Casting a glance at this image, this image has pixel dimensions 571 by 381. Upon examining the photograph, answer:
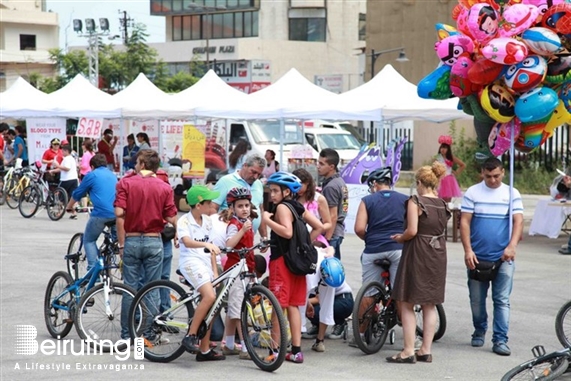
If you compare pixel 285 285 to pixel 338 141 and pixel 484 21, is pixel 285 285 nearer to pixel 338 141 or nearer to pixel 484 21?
pixel 484 21

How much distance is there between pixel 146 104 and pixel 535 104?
1691 cm

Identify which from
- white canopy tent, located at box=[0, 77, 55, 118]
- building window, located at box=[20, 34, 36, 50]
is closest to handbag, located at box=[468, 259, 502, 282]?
white canopy tent, located at box=[0, 77, 55, 118]

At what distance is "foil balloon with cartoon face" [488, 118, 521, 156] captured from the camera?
10.7m

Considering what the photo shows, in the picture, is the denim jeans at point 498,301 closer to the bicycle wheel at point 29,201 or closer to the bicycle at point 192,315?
the bicycle at point 192,315

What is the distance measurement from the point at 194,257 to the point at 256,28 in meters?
75.0

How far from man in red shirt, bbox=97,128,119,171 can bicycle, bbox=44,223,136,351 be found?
61.1 ft

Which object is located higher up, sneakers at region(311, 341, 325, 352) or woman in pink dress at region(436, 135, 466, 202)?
woman in pink dress at region(436, 135, 466, 202)

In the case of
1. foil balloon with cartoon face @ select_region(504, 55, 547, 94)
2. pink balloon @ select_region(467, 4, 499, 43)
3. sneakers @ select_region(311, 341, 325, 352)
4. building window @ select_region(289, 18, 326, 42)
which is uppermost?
building window @ select_region(289, 18, 326, 42)

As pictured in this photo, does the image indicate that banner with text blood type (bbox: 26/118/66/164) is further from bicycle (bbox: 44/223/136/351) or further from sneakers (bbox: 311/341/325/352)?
sneakers (bbox: 311/341/325/352)

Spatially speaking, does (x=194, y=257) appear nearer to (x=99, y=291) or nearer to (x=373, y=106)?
(x=99, y=291)

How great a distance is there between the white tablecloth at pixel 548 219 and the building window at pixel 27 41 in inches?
2872

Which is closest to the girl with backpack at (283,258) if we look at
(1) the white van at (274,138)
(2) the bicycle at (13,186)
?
(2) the bicycle at (13,186)


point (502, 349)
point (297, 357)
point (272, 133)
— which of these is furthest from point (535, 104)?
point (272, 133)

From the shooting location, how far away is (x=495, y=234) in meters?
9.74
